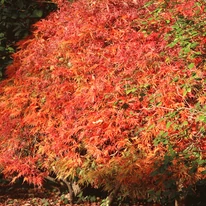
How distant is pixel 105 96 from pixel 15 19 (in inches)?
98.4

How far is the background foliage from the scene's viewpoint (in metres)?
5.31

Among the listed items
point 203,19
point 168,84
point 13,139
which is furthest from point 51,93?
point 203,19

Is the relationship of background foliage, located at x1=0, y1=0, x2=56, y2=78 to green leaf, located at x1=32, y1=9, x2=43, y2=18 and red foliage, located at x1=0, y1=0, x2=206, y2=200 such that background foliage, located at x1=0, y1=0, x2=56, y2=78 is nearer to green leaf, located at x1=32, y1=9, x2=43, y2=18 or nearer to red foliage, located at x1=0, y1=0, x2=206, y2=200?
green leaf, located at x1=32, y1=9, x2=43, y2=18

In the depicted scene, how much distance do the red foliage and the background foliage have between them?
38 centimetres

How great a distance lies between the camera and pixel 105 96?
3.79 m

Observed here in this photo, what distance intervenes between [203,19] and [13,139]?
260cm

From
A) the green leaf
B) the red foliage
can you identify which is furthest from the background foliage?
the red foliage

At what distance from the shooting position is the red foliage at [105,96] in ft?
11.3

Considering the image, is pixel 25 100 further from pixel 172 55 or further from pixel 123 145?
pixel 172 55

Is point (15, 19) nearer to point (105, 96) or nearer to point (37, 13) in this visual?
point (37, 13)

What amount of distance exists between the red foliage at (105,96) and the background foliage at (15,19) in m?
0.38

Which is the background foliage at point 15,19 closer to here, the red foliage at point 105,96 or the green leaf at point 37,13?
the green leaf at point 37,13

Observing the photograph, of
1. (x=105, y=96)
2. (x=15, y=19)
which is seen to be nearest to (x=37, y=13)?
(x=15, y=19)

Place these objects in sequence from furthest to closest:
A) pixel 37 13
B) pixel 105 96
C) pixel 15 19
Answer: pixel 15 19 → pixel 37 13 → pixel 105 96
